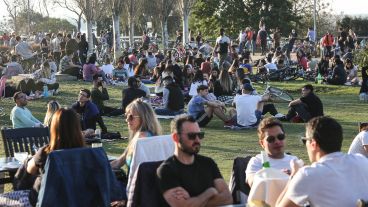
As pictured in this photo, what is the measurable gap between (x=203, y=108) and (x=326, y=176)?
41.3 feet

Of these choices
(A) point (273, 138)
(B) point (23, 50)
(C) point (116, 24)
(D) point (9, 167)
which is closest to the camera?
(A) point (273, 138)

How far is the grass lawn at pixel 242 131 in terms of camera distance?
14.1 metres

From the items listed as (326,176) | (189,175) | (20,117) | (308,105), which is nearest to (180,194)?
(189,175)

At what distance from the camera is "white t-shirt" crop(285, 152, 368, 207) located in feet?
17.9

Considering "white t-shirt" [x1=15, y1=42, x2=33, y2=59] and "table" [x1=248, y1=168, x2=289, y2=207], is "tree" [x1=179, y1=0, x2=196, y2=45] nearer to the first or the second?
"white t-shirt" [x1=15, y1=42, x2=33, y2=59]

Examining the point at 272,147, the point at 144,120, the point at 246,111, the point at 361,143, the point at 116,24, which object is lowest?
the point at 246,111

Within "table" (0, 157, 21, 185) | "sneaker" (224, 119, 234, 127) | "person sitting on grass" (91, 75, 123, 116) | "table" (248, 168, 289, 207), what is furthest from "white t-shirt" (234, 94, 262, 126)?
"table" (248, 168, 289, 207)

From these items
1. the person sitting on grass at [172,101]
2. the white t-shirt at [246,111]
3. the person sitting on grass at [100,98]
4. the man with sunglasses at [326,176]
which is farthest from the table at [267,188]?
the person sitting on grass at [100,98]

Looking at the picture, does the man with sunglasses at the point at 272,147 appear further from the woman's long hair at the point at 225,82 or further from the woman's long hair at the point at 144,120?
the woman's long hair at the point at 225,82

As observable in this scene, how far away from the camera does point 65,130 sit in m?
6.98

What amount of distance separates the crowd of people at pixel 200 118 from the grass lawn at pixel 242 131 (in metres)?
0.58

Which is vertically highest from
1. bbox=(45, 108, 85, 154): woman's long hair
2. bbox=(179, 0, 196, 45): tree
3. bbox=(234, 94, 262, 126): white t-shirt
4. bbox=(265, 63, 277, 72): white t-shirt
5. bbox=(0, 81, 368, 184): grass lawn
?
bbox=(179, 0, 196, 45): tree

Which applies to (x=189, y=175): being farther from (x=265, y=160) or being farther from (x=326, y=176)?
(x=326, y=176)

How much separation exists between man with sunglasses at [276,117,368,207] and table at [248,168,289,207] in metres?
0.33
